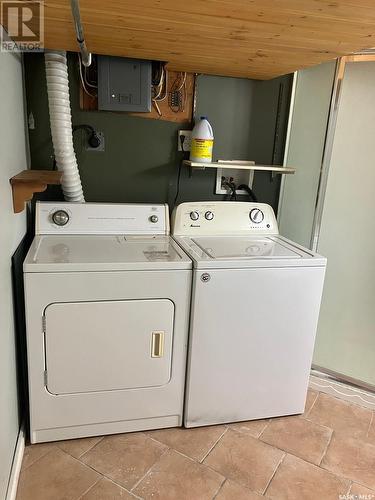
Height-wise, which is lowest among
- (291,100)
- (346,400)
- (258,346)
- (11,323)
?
(346,400)

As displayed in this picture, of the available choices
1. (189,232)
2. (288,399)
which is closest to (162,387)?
(288,399)

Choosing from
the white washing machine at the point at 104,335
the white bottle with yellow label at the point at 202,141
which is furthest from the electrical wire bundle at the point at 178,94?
the white washing machine at the point at 104,335

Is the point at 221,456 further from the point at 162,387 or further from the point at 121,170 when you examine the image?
the point at 121,170

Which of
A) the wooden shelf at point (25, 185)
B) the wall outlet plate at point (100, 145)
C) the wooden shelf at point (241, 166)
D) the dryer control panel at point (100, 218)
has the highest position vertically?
the wall outlet plate at point (100, 145)

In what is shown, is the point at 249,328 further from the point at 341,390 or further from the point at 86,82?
the point at 86,82

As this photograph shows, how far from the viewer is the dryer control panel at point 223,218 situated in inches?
89.7

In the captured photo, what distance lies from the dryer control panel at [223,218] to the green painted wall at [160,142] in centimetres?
24

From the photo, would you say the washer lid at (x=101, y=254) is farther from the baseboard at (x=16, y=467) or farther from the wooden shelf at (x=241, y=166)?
the baseboard at (x=16, y=467)

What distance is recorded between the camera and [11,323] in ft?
5.33

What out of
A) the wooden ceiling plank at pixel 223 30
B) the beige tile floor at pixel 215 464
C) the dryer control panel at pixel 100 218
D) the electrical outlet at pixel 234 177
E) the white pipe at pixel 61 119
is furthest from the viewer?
the electrical outlet at pixel 234 177

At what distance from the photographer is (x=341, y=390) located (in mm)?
2428

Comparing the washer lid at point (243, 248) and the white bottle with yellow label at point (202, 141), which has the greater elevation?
the white bottle with yellow label at point (202, 141)

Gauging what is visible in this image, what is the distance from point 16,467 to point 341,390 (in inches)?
71.9

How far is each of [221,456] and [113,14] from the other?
189 cm
